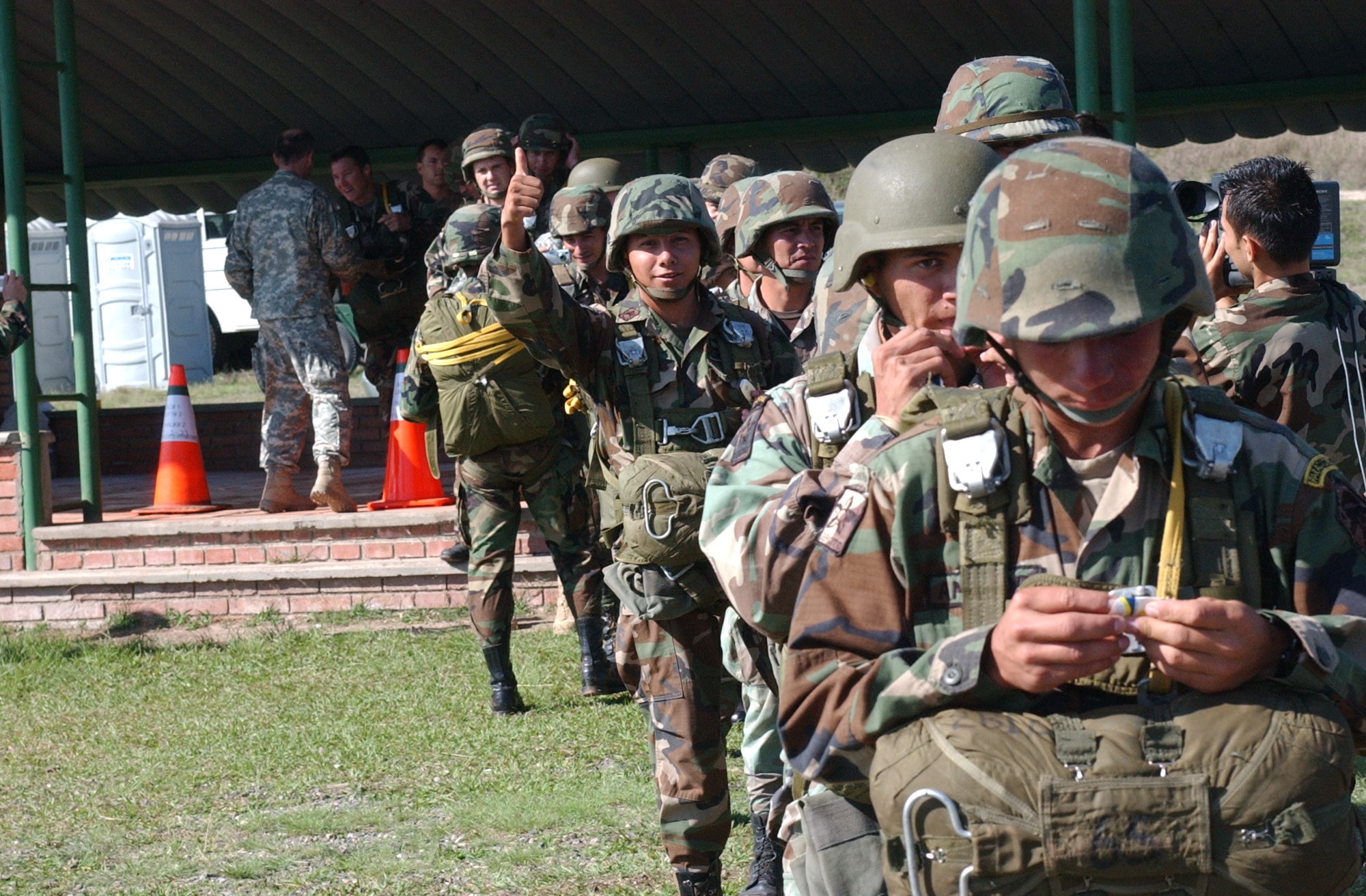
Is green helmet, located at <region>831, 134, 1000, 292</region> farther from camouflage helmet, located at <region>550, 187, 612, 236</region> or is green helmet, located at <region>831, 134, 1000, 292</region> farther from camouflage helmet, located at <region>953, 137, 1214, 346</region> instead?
camouflage helmet, located at <region>550, 187, 612, 236</region>

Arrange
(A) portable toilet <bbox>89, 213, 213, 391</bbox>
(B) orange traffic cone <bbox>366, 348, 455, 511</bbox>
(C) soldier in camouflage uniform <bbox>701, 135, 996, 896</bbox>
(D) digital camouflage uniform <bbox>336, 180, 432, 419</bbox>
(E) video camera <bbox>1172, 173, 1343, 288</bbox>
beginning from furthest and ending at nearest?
(A) portable toilet <bbox>89, 213, 213, 391</bbox> < (D) digital camouflage uniform <bbox>336, 180, 432, 419</bbox> < (B) orange traffic cone <bbox>366, 348, 455, 511</bbox> < (E) video camera <bbox>1172, 173, 1343, 288</bbox> < (C) soldier in camouflage uniform <bbox>701, 135, 996, 896</bbox>

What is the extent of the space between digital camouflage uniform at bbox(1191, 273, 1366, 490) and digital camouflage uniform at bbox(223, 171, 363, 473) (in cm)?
577

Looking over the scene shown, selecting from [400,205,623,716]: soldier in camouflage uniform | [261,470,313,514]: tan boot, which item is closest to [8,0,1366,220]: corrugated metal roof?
[261,470,313,514]: tan boot

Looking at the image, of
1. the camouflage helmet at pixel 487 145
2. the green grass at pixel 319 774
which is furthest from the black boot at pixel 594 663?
the camouflage helmet at pixel 487 145

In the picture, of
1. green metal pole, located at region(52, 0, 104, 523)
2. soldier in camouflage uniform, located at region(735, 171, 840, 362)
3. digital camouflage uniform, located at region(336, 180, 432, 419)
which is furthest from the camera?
digital camouflage uniform, located at region(336, 180, 432, 419)

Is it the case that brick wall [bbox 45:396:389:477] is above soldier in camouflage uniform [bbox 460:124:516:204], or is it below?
below

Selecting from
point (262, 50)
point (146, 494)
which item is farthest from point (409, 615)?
point (262, 50)

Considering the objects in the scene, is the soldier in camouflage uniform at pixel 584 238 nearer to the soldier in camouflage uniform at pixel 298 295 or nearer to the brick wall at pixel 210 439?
the soldier in camouflage uniform at pixel 298 295

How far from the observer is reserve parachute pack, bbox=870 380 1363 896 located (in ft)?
5.98

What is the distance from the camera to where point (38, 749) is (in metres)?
6.52

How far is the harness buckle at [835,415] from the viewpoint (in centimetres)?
261

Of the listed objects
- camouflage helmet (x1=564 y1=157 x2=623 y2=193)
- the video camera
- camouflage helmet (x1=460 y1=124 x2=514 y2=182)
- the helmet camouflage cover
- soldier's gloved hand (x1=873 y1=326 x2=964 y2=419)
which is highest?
camouflage helmet (x1=460 y1=124 x2=514 y2=182)

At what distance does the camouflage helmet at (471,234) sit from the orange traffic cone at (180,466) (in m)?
3.83

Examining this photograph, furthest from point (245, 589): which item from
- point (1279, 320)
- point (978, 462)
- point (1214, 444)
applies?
point (1214, 444)
